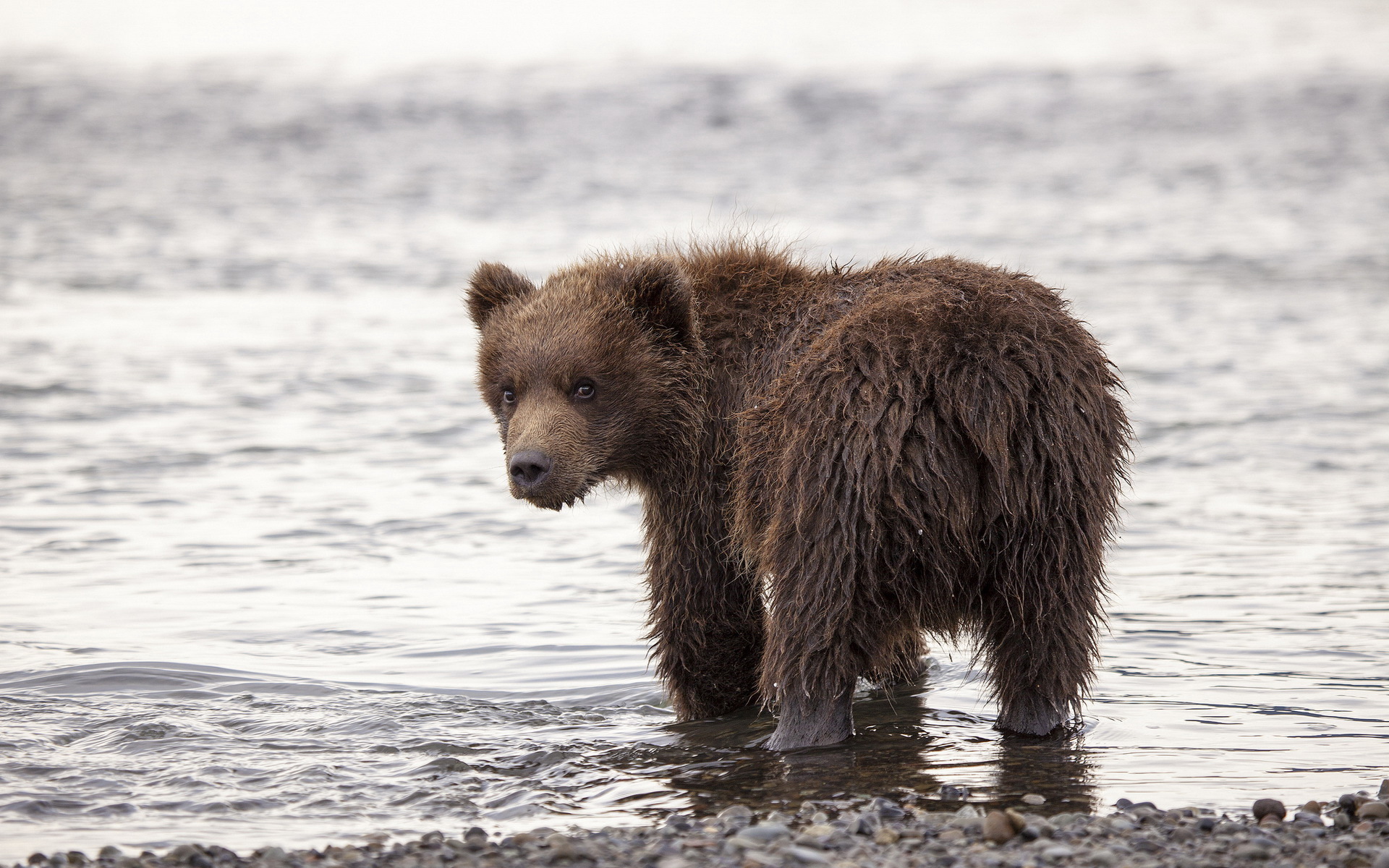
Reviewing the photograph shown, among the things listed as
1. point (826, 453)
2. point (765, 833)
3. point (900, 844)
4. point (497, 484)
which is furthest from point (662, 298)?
point (497, 484)

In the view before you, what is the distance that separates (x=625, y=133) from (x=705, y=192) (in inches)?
205

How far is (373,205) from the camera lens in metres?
23.5

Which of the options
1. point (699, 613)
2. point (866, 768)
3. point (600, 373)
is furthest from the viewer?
point (699, 613)

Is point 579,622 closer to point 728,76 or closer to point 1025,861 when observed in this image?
point 1025,861

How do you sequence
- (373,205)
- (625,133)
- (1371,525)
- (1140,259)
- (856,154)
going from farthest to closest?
1. (625,133)
2. (856,154)
3. (373,205)
4. (1140,259)
5. (1371,525)

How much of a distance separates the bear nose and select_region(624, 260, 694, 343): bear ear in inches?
31.3

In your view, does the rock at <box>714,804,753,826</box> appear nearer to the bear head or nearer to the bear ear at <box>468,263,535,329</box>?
the bear head

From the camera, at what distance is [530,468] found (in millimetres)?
5816

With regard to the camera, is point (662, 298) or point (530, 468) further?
point (662, 298)

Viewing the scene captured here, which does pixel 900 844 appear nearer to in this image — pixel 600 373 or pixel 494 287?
pixel 600 373

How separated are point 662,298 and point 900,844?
8.19 ft

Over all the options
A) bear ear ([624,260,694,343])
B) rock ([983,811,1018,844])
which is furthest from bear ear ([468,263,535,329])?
rock ([983,811,1018,844])

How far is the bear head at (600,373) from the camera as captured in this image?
6020 millimetres

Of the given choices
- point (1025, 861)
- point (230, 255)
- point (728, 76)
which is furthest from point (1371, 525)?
point (728, 76)
